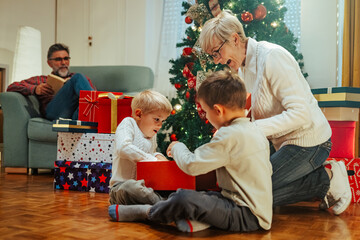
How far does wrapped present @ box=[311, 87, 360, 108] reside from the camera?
2035mm

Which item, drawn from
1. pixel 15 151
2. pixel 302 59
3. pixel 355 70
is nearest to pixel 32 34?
pixel 15 151

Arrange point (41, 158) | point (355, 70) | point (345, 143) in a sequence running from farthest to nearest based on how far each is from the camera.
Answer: point (41, 158)
point (355, 70)
point (345, 143)

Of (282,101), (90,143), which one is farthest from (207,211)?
(90,143)

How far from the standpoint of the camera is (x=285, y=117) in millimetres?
1416

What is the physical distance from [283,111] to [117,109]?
1.05 meters

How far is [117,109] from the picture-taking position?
2186mm

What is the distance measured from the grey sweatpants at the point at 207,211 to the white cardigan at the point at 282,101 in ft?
1.03

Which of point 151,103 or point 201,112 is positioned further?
point 201,112

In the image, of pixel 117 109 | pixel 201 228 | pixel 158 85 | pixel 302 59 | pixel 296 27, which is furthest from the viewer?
pixel 158 85

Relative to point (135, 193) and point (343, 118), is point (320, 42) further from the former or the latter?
point (135, 193)

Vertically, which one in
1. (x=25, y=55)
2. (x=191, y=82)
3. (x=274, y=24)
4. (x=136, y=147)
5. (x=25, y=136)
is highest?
(x=274, y=24)

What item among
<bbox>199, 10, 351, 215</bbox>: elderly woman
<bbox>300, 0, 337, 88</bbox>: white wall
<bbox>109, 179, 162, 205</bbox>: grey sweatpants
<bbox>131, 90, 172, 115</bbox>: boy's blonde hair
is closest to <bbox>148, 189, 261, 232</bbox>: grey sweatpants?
<bbox>109, 179, 162, 205</bbox>: grey sweatpants

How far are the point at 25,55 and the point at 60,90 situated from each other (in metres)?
1.60

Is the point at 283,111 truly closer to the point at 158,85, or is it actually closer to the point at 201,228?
the point at 201,228
